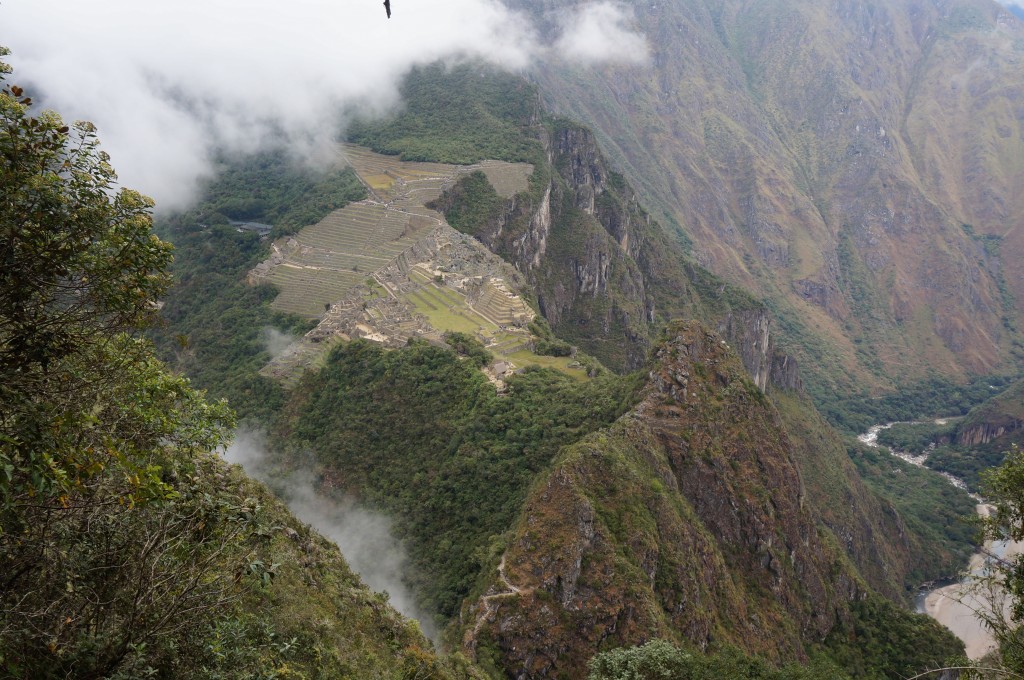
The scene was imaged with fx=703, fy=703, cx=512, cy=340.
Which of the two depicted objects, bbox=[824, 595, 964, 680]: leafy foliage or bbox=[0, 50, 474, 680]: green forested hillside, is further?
bbox=[824, 595, 964, 680]: leafy foliage

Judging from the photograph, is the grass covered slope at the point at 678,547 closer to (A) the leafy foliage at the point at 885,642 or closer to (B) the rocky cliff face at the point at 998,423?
(A) the leafy foliage at the point at 885,642

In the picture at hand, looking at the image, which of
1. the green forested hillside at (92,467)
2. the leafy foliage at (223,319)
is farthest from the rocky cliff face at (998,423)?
the green forested hillside at (92,467)

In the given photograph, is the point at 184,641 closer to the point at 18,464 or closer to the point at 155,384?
the point at 18,464

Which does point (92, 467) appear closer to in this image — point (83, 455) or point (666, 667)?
point (83, 455)

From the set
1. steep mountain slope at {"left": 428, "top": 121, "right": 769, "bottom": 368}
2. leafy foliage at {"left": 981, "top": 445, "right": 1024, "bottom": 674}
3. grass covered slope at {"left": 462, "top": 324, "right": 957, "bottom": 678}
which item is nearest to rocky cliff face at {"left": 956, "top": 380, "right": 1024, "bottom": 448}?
steep mountain slope at {"left": 428, "top": 121, "right": 769, "bottom": 368}

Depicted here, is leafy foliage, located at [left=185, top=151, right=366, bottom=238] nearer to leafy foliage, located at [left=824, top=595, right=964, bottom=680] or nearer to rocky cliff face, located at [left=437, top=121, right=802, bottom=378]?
rocky cliff face, located at [left=437, top=121, right=802, bottom=378]

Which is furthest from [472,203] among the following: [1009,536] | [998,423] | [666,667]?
[998,423]
